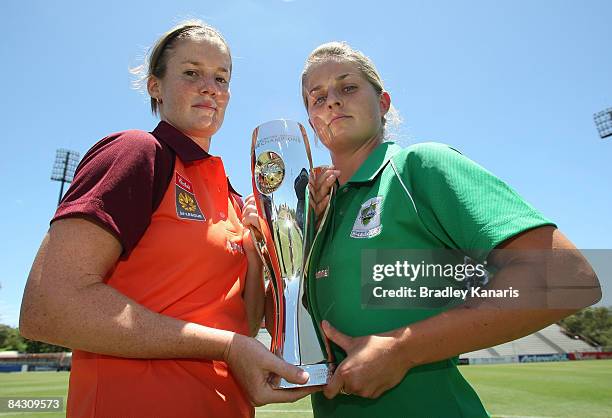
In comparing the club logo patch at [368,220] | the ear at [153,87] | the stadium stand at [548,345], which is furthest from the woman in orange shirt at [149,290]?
the stadium stand at [548,345]

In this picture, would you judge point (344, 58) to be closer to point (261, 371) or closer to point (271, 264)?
point (271, 264)

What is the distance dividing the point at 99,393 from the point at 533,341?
4485cm

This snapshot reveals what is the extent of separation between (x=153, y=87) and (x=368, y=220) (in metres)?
1.03

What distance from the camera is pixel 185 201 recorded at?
1.42 meters

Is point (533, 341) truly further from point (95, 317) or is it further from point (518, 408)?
point (95, 317)

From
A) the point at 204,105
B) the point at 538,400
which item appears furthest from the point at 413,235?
the point at 538,400

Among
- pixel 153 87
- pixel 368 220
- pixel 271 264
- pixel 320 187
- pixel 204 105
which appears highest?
pixel 153 87

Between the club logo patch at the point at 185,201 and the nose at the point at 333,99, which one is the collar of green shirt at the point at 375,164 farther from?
the club logo patch at the point at 185,201

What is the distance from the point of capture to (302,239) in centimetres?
145

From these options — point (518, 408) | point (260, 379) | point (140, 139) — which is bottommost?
point (518, 408)

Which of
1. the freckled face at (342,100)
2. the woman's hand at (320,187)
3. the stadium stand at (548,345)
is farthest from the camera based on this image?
the stadium stand at (548,345)

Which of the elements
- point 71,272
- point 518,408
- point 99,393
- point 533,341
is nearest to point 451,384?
point 99,393

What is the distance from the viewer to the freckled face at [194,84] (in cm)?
165

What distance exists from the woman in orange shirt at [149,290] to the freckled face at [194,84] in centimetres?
10
